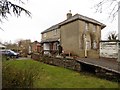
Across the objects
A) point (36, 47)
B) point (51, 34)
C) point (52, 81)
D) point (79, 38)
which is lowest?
point (52, 81)

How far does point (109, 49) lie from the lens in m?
28.3

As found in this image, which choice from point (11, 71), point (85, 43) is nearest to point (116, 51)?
point (85, 43)

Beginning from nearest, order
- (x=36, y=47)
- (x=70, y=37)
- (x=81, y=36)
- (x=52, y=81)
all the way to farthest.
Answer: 1. (x=52, y=81)
2. (x=81, y=36)
3. (x=70, y=37)
4. (x=36, y=47)

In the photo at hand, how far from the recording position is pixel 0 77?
937cm

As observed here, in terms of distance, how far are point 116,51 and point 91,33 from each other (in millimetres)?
10818

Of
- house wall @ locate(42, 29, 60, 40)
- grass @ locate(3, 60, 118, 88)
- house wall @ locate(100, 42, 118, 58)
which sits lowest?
grass @ locate(3, 60, 118, 88)

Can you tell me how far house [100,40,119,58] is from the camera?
2722 centimetres

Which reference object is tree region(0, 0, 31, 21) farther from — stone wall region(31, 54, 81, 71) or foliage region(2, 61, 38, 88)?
stone wall region(31, 54, 81, 71)

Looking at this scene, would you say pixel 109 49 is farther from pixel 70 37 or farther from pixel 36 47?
pixel 36 47

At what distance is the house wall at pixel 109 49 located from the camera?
27250 millimetres

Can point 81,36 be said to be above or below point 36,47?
above

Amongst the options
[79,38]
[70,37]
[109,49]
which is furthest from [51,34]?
[109,49]

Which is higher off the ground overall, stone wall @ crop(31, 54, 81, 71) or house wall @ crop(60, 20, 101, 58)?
house wall @ crop(60, 20, 101, 58)

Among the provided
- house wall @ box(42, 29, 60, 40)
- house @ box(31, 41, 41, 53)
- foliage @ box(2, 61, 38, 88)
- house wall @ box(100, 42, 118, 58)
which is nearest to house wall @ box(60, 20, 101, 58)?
house wall @ box(100, 42, 118, 58)
